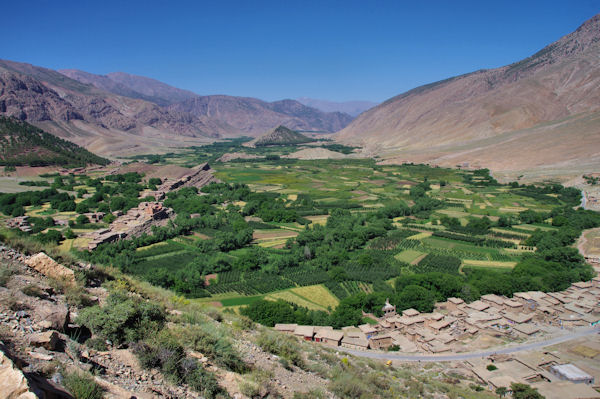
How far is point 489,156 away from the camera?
3659 inches

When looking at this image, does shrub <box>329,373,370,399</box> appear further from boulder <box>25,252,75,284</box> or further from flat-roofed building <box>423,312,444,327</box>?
flat-roofed building <box>423,312,444,327</box>

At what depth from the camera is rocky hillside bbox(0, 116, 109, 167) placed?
240ft

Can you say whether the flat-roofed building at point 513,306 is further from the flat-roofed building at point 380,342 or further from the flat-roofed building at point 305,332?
the flat-roofed building at point 305,332

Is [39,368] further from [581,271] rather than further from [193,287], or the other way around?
[581,271]

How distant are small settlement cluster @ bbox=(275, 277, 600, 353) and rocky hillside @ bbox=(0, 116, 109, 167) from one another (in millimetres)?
78711

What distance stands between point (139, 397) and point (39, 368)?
4.88 feet

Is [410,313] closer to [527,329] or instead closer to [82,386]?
[527,329]

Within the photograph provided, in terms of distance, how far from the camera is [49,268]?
8508 millimetres

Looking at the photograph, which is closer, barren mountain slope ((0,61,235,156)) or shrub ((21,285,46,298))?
shrub ((21,285,46,298))

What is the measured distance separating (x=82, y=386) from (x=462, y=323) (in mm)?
21343

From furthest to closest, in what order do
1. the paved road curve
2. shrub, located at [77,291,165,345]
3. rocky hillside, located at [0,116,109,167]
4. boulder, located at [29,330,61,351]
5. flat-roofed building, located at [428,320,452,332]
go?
rocky hillside, located at [0,116,109,167] < flat-roofed building, located at [428,320,452,332] < the paved road curve < shrub, located at [77,291,165,345] < boulder, located at [29,330,61,351]

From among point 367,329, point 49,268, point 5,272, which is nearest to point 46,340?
point 5,272

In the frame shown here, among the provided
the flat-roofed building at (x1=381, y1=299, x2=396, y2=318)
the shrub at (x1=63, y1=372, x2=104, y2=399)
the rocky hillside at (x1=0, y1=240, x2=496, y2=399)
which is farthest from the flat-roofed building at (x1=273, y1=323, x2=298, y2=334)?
the shrub at (x1=63, y1=372, x2=104, y2=399)

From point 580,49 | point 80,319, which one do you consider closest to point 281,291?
point 80,319
